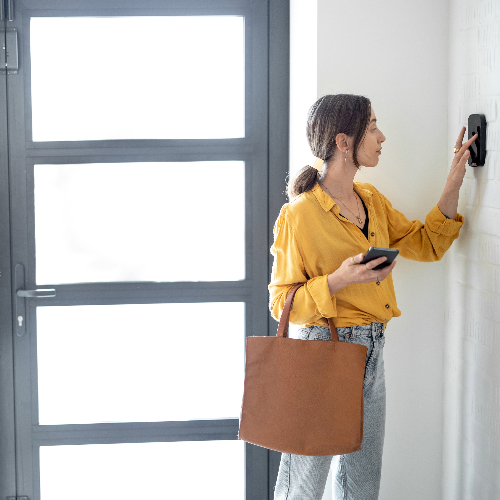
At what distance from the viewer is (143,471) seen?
2055 mm

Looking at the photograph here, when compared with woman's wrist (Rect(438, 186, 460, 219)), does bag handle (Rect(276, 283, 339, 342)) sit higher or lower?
lower

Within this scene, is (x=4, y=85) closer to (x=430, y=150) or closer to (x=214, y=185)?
(x=214, y=185)

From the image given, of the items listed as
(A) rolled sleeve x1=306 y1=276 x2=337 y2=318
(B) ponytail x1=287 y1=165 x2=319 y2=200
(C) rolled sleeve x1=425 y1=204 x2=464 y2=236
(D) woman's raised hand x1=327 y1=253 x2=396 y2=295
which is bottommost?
(A) rolled sleeve x1=306 y1=276 x2=337 y2=318

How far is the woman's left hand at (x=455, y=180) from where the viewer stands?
149 centimetres

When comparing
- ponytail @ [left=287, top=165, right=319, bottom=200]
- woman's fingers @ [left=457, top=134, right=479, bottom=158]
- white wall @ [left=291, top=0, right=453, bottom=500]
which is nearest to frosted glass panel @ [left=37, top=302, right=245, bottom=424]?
white wall @ [left=291, top=0, right=453, bottom=500]

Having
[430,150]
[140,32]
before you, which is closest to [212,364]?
[430,150]

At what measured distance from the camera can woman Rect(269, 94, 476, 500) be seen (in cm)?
137

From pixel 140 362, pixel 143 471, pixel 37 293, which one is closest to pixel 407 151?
pixel 140 362

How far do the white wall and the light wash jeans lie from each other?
30 cm

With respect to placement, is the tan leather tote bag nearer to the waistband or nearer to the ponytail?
the waistband

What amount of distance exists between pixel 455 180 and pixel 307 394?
702mm

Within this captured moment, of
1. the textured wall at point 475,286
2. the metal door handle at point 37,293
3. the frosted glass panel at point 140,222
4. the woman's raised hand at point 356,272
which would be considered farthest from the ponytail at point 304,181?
the metal door handle at point 37,293

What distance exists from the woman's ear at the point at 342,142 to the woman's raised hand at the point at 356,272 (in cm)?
30

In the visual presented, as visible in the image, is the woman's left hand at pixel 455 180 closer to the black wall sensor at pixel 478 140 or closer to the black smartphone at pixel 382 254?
the black wall sensor at pixel 478 140
